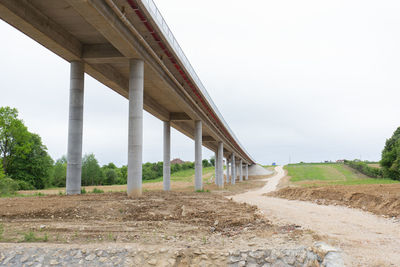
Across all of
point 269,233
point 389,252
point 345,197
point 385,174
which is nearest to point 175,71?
point 345,197

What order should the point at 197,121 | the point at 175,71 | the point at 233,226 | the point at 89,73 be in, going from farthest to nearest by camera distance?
the point at 197,121
the point at 175,71
the point at 89,73
the point at 233,226

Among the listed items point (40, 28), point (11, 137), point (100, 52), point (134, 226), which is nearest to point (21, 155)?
point (11, 137)

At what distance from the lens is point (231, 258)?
748 cm

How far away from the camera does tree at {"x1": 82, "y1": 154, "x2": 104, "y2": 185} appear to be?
84.9 m

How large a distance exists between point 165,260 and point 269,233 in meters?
3.50

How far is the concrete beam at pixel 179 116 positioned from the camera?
39562mm

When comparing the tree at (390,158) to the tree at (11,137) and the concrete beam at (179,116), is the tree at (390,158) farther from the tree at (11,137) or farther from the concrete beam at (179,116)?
the tree at (11,137)

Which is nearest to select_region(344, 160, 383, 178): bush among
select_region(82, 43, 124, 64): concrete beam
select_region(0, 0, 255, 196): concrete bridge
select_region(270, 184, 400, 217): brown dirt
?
select_region(270, 184, 400, 217): brown dirt

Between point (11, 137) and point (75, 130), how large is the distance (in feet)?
125

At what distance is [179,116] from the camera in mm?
39781

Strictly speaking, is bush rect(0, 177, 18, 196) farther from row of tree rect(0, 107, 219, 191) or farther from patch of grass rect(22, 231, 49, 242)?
patch of grass rect(22, 231, 49, 242)

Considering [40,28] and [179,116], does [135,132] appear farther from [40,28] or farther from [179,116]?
[179,116]

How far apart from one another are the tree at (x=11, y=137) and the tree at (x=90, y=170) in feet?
108

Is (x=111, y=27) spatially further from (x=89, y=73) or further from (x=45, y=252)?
(x=45, y=252)
